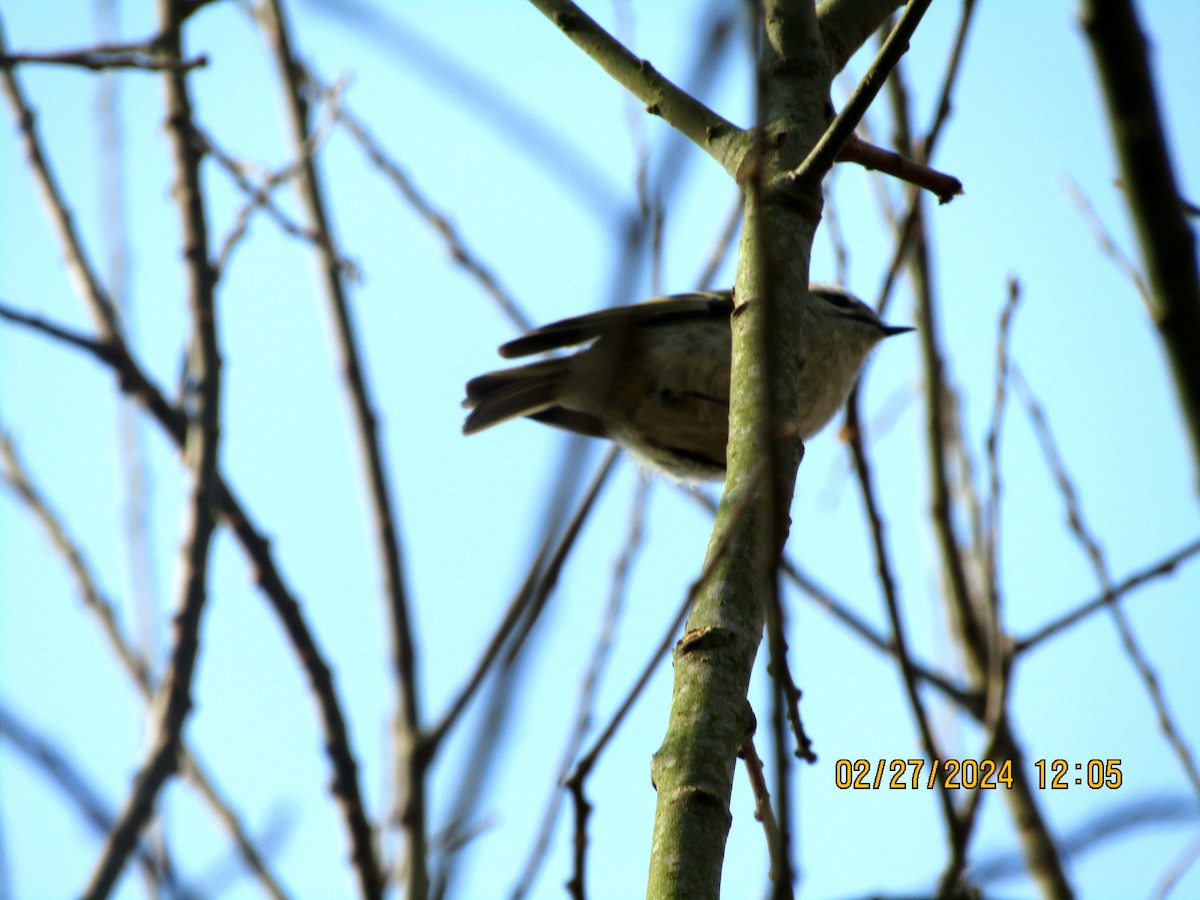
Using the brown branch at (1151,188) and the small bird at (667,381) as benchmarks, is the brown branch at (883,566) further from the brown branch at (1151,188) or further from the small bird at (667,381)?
the small bird at (667,381)

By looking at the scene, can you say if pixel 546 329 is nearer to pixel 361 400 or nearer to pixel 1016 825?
pixel 361 400

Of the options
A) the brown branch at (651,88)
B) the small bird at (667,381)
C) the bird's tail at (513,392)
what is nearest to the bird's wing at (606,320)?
the small bird at (667,381)

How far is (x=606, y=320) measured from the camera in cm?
383

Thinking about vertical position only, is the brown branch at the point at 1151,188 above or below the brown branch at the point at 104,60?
below

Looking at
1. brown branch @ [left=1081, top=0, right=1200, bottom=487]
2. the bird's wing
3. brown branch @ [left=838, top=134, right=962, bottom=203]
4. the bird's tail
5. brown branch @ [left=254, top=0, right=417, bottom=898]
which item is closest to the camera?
brown branch @ [left=1081, top=0, right=1200, bottom=487]

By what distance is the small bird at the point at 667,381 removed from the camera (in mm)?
3807

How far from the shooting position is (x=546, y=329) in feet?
12.4

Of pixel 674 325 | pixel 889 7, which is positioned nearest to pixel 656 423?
pixel 674 325

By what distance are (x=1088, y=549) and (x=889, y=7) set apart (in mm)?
1358

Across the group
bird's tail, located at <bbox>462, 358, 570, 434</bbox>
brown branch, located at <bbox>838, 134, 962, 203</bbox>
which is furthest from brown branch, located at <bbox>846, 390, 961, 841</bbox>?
bird's tail, located at <bbox>462, 358, 570, 434</bbox>

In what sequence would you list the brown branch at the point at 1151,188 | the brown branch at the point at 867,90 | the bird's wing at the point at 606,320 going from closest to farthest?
the brown branch at the point at 1151,188 → the brown branch at the point at 867,90 → the bird's wing at the point at 606,320

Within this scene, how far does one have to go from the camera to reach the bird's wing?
378 cm

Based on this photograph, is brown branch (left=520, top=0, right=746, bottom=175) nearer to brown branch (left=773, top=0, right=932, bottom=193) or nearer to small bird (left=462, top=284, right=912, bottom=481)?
brown branch (left=773, top=0, right=932, bottom=193)

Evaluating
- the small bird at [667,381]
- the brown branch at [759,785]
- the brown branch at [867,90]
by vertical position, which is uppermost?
the small bird at [667,381]
